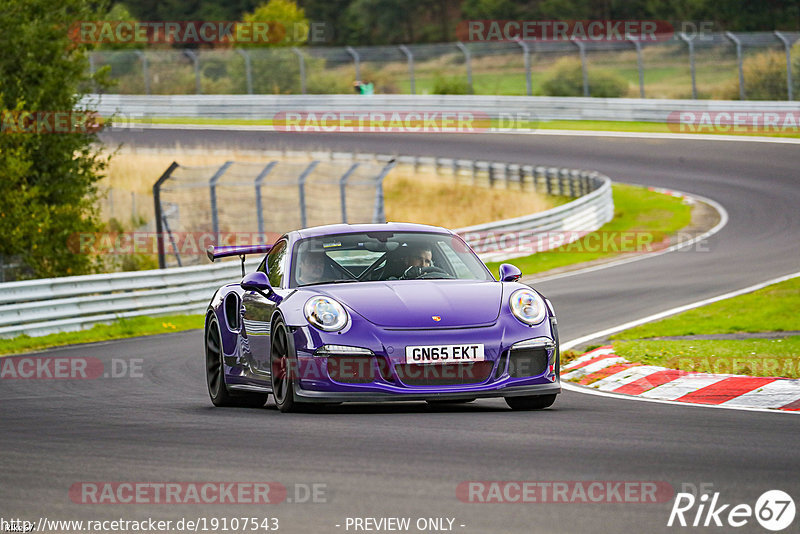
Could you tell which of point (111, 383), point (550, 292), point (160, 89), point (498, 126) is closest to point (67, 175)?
point (550, 292)

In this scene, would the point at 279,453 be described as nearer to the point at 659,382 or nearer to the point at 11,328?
the point at 659,382

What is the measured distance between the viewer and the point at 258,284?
897 centimetres

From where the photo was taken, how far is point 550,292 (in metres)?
19.6

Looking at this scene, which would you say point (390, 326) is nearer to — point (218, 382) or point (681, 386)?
point (218, 382)

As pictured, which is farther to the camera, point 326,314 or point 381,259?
point 381,259

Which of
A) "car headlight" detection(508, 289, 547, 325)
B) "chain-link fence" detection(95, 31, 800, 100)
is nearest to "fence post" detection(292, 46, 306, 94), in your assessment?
"chain-link fence" detection(95, 31, 800, 100)

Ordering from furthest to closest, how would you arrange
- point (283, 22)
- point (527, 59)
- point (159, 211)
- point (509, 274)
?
point (283, 22) < point (527, 59) < point (159, 211) < point (509, 274)

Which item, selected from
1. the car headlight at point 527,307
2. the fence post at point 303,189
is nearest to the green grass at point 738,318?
the car headlight at point 527,307

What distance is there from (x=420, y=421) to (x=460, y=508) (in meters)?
2.54

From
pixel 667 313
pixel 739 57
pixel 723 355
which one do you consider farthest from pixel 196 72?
pixel 723 355

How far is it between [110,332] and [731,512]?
46.3 feet

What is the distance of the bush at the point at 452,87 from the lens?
164ft

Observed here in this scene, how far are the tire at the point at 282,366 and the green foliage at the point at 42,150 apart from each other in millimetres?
12646

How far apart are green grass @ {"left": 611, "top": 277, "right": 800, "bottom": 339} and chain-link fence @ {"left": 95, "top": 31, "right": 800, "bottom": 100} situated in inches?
926
